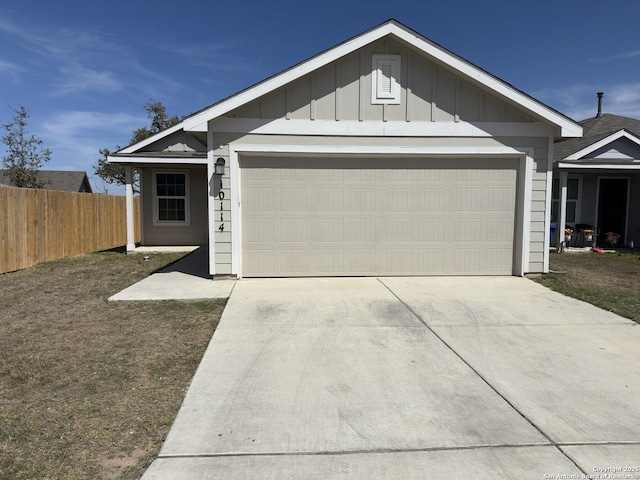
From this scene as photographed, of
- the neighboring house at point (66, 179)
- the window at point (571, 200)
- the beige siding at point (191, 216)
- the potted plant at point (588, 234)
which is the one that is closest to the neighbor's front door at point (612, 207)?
the window at point (571, 200)

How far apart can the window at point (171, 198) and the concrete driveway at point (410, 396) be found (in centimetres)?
949

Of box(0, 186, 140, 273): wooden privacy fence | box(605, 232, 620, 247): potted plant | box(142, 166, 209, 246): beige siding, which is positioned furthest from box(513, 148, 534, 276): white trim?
box(0, 186, 140, 273): wooden privacy fence

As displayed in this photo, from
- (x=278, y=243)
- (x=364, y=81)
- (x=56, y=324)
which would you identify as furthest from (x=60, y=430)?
(x=364, y=81)

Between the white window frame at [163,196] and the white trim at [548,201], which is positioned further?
the white window frame at [163,196]

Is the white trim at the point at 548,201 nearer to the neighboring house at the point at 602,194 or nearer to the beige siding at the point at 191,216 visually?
the neighboring house at the point at 602,194

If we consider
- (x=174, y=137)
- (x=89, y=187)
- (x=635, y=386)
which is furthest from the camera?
(x=89, y=187)

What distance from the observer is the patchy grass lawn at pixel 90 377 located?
9.48 feet

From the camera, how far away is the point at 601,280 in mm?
9008

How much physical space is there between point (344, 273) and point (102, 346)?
16.1 ft

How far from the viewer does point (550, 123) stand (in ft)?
27.7

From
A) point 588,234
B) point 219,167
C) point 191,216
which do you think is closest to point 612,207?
point 588,234

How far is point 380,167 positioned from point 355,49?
85.6 inches

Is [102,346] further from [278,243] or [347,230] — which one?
[347,230]

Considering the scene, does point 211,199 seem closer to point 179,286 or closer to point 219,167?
point 219,167
